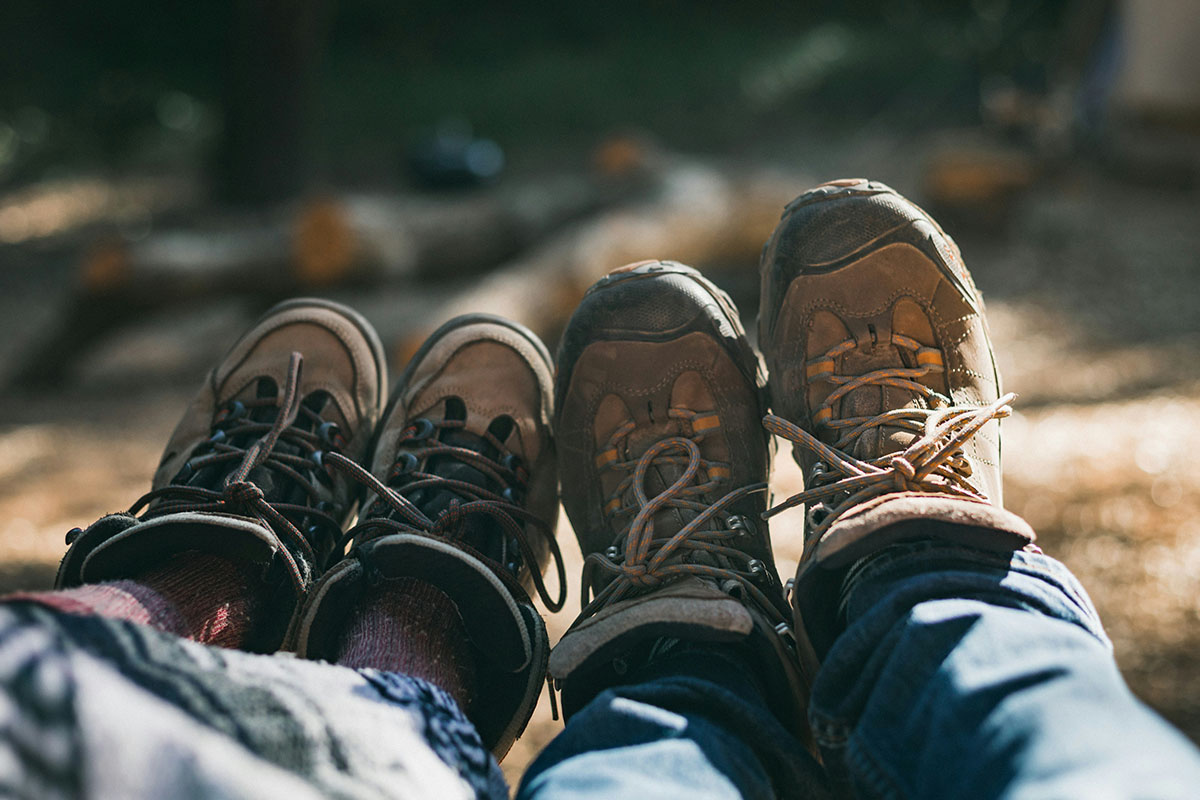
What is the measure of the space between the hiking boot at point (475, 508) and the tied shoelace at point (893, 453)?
1.03 ft

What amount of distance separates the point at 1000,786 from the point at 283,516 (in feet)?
2.51

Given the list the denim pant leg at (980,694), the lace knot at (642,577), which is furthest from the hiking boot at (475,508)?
the denim pant leg at (980,694)

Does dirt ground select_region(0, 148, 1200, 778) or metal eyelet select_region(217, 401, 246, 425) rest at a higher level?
metal eyelet select_region(217, 401, 246, 425)

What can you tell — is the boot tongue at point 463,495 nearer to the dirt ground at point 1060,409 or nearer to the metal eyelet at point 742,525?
the metal eyelet at point 742,525


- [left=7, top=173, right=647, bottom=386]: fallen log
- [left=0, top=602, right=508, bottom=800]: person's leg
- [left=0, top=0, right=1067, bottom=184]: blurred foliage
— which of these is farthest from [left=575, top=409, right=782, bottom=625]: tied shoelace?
[left=0, top=0, right=1067, bottom=184]: blurred foliage

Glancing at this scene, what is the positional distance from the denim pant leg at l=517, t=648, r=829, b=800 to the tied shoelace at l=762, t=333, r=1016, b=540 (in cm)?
23

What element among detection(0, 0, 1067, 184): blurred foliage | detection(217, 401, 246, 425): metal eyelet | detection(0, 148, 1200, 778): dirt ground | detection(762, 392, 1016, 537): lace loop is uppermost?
detection(0, 0, 1067, 184): blurred foliage

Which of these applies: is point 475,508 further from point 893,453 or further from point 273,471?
point 893,453

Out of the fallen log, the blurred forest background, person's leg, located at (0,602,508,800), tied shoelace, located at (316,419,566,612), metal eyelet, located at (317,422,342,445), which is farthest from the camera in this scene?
the fallen log

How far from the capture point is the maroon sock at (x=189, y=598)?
791 millimetres

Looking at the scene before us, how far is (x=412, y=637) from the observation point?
0.88m

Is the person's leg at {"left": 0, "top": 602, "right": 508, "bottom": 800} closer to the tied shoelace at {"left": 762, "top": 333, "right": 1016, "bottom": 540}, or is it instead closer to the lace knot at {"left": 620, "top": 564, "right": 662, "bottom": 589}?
the lace knot at {"left": 620, "top": 564, "right": 662, "bottom": 589}

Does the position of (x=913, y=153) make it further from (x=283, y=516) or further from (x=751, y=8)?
(x=283, y=516)

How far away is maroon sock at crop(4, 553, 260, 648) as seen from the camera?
791 mm
